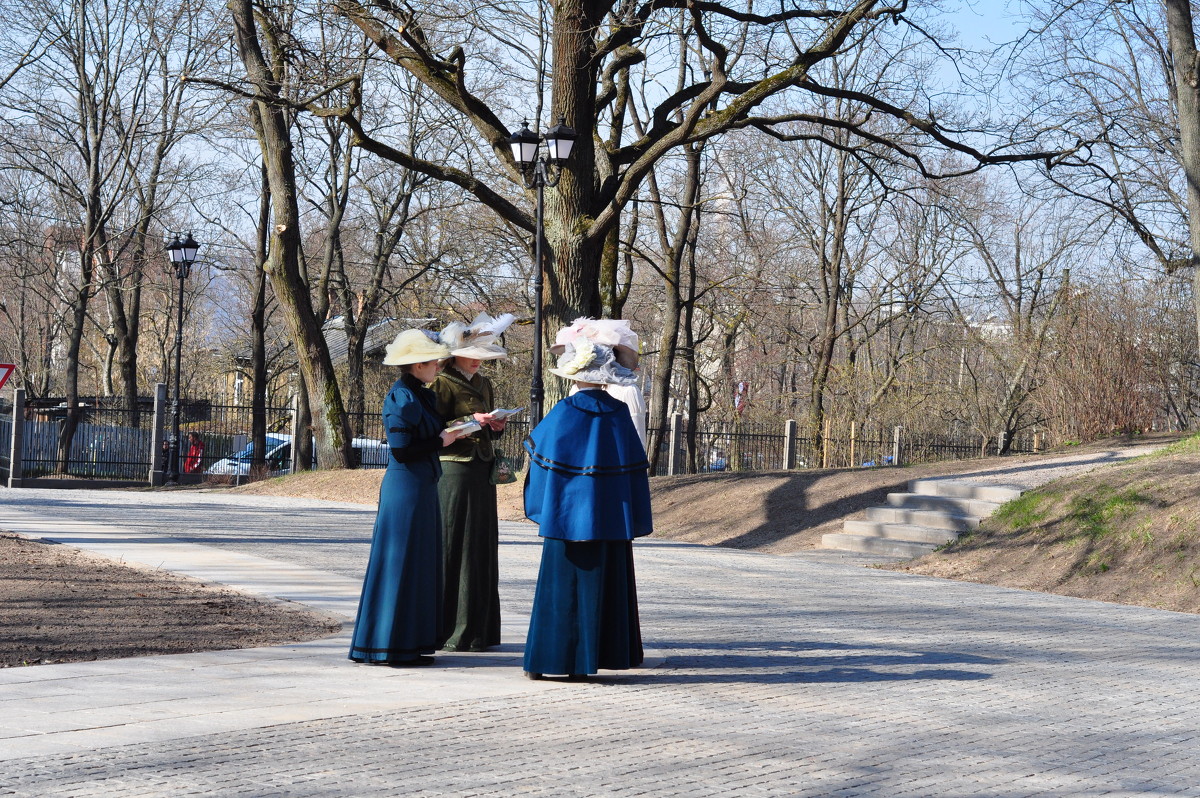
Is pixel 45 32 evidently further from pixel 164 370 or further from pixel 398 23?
pixel 164 370

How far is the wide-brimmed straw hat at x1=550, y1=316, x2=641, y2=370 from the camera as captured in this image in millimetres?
7082

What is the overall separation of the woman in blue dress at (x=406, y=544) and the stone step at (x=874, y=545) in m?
9.57

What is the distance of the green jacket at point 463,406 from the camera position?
7773 mm

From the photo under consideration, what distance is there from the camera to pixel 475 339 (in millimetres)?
7953

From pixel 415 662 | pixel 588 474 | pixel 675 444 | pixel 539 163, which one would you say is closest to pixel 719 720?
pixel 588 474

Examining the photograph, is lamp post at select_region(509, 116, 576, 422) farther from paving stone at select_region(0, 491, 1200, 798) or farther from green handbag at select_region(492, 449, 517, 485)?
green handbag at select_region(492, 449, 517, 485)

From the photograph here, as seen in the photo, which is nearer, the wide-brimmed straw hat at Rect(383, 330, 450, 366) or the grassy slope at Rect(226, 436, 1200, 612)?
Result: the wide-brimmed straw hat at Rect(383, 330, 450, 366)

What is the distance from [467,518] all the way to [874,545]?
9.64 m

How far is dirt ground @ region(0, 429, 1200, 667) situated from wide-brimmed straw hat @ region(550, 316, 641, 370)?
9.10 feet

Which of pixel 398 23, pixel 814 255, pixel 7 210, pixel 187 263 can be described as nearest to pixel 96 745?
pixel 398 23

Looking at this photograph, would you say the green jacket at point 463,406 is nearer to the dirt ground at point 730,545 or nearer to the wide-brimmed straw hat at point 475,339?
the wide-brimmed straw hat at point 475,339

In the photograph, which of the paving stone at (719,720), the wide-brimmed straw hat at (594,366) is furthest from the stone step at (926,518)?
the wide-brimmed straw hat at (594,366)

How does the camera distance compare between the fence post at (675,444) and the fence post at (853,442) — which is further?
the fence post at (853,442)

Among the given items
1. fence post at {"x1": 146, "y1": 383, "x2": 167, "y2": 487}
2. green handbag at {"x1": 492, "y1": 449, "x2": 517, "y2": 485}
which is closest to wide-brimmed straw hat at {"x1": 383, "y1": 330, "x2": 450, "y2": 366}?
green handbag at {"x1": 492, "y1": 449, "x2": 517, "y2": 485}
